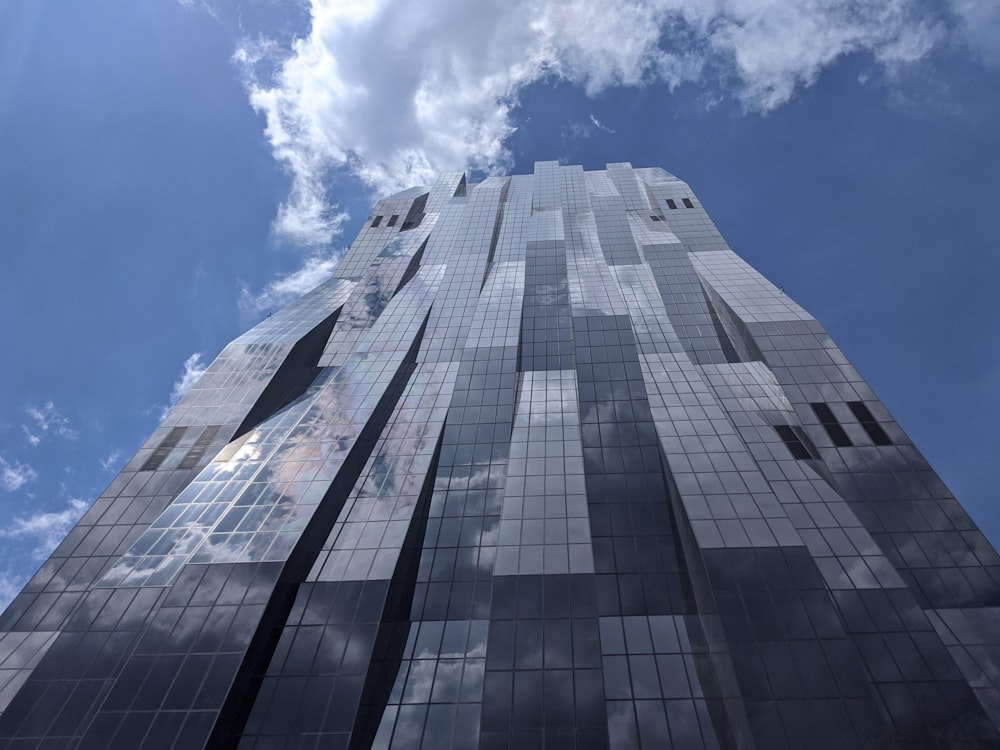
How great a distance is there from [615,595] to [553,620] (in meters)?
6.33

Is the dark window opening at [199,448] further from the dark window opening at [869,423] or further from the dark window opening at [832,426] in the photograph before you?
the dark window opening at [869,423]

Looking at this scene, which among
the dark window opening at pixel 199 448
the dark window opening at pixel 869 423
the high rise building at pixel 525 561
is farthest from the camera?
the dark window opening at pixel 199 448

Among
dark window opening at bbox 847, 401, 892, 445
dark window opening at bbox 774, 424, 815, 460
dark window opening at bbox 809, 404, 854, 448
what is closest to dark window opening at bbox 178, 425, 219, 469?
dark window opening at bbox 774, 424, 815, 460

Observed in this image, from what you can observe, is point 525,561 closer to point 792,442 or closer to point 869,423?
point 792,442

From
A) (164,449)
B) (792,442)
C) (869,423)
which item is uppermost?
(869,423)

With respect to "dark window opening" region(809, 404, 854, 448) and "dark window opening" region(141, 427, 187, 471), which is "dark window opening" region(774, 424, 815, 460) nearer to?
"dark window opening" region(809, 404, 854, 448)

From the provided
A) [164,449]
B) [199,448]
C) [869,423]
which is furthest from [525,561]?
[164,449]

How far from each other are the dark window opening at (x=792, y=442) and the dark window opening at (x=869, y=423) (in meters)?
6.17

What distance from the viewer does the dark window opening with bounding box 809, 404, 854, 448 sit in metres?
43.3

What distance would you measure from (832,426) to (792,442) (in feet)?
15.4

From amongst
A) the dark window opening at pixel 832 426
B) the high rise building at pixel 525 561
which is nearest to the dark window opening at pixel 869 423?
the high rise building at pixel 525 561

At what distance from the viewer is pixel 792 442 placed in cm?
4344

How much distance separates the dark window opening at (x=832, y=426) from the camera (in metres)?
43.3

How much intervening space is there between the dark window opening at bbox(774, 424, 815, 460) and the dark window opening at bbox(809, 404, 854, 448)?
116 inches
